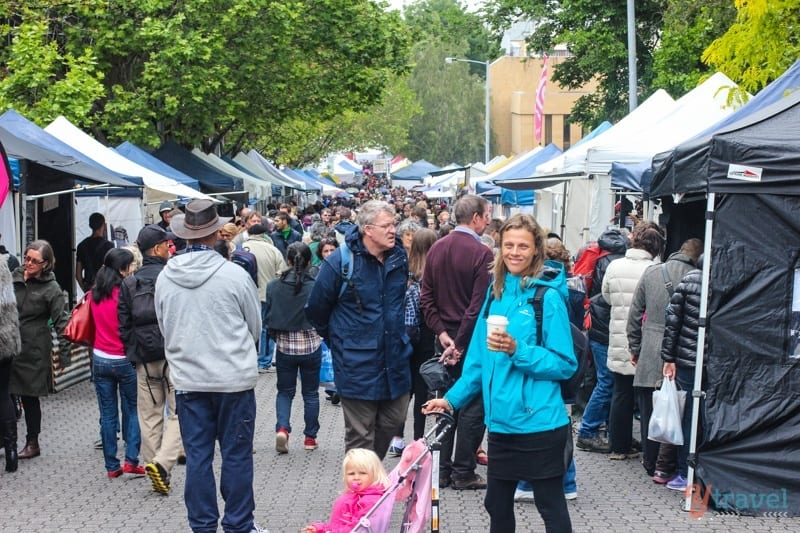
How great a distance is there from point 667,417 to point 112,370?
395cm

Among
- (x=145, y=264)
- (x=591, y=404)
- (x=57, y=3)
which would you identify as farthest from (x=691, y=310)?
(x=57, y=3)

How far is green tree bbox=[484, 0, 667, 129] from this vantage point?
31406 mm

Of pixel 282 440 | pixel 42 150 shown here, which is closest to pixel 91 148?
pixel 42 150

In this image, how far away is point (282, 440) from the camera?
9.89 m

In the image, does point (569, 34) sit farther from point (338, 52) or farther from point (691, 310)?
point (691, 310)

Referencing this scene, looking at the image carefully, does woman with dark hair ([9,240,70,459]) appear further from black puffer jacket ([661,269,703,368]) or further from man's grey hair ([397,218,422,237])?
black puffer jacket ([661,269,703,368])

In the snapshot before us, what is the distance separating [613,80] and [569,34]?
225 cm

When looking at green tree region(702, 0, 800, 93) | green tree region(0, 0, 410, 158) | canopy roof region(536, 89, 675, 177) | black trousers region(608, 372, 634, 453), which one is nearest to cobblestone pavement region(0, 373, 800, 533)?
black trousers region(608, 372, 634, 453)

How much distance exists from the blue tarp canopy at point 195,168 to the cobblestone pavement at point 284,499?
1671cm

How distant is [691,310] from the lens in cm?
806

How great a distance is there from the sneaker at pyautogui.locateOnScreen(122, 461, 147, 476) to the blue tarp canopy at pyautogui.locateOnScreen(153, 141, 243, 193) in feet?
59.1

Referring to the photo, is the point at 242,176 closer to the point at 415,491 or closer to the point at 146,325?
the point at 146,325

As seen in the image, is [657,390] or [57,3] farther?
[57,3]

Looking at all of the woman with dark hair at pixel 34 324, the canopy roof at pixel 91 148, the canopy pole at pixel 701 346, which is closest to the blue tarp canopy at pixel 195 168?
the canopy roof at pixel 91 148
